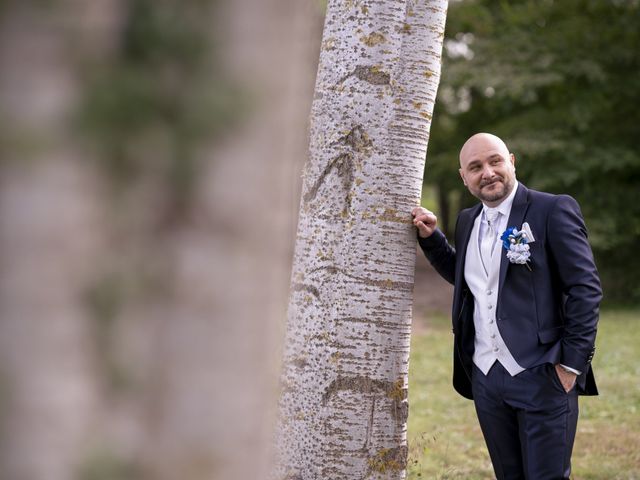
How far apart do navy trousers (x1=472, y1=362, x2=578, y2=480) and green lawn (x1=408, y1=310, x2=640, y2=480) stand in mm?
1279

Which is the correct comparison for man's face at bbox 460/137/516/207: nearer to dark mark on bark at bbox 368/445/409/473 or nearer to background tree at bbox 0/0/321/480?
dark mark on bark at bbox 368/445/409/473

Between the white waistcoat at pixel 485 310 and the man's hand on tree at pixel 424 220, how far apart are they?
0.78 feet

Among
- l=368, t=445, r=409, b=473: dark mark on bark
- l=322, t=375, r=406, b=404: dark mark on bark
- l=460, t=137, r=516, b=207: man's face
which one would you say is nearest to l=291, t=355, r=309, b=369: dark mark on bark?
l=322, t=375, r=406, b=404: dark mark on bark

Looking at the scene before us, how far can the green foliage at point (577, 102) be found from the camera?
17188 mm

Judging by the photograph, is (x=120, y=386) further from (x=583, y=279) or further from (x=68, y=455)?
(x=583, y=279)

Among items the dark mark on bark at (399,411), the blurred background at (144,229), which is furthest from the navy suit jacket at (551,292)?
the blurred background at (144,229)

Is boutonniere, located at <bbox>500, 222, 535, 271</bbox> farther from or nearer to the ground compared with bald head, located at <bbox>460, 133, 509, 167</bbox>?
nearer to the ground

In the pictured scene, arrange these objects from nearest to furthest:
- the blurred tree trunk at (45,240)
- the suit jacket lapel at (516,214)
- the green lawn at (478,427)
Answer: the blurred tree trunk at (45,240)
the suit jacket lapel at (516,214)
the green lawn at (478,427)

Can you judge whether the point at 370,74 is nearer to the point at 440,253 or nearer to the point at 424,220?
the point at 424,220

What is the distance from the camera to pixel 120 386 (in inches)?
41.6

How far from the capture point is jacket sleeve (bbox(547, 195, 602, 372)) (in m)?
3.94

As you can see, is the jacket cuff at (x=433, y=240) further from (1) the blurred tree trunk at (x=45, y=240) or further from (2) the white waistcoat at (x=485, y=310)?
(1) the blurred tree trunk at (x=45, y=240)

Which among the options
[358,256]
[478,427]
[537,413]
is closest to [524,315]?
[537,413]

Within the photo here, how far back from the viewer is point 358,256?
4.15 m
